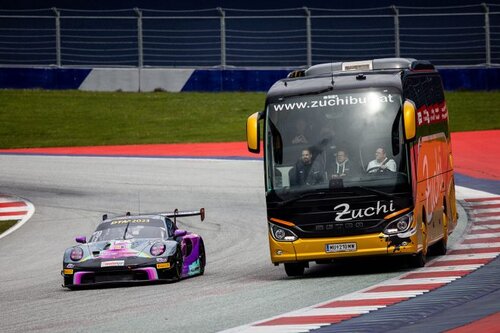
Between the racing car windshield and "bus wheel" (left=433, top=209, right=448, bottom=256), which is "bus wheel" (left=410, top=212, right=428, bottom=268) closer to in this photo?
"bus wheel" (left=433, top=209, right=448, bottom=256)

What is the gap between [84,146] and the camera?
120 ft

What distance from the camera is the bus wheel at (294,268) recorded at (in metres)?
18.0

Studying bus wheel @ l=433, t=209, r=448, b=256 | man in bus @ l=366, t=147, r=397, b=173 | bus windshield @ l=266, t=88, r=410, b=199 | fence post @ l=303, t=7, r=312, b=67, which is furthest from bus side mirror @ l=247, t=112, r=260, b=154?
fence post @ l=303, t=7, r=312, b=67

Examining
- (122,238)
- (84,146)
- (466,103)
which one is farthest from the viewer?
(466,103)

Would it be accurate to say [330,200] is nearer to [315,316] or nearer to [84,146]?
[315,316]

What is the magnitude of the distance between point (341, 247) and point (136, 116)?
24.1 metres

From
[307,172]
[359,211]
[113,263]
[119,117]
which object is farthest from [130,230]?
[119,117]

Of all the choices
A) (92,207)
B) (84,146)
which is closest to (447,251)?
(92,207)

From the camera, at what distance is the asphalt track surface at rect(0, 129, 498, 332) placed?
13859 millimetres

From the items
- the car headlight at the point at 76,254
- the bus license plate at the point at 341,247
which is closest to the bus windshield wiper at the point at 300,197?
the bus license plate at the point at 341,247

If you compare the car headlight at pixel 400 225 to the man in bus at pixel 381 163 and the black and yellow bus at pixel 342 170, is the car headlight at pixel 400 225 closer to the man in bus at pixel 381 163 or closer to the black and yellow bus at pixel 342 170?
the black and yellow bus at pixel 342 170

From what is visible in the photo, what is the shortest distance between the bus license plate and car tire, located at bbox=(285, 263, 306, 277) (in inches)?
37.0

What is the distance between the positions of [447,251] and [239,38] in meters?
25.2

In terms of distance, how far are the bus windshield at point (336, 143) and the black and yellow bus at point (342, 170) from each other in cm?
1
